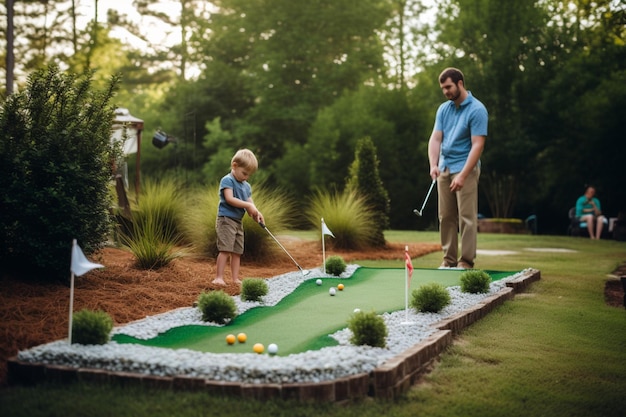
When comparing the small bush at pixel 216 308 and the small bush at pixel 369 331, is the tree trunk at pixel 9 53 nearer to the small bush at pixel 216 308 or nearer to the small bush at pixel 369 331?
the small bush at pixel 216 308

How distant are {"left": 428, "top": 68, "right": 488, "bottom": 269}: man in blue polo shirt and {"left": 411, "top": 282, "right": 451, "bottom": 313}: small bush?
7.55 feet

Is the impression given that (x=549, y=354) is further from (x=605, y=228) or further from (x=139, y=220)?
(x=605, y=228)

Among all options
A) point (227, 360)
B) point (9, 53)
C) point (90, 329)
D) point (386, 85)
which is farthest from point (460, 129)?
point (386, 85)

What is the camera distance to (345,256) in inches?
349

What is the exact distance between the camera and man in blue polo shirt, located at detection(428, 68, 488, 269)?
6.79m

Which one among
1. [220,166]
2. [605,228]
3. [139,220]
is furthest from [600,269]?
[220,166]

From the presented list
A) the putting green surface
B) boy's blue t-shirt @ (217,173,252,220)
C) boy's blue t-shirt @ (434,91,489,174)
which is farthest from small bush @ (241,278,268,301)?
boy's blue t-shirt @ (434,91,489,174)

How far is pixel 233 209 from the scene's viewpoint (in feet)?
20.1

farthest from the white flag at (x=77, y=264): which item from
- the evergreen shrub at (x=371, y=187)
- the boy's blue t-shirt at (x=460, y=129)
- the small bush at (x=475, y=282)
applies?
the evergreen shrub at (x=371, y=187)

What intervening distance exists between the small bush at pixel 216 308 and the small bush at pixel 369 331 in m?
1.12

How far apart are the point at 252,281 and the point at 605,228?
1490cm

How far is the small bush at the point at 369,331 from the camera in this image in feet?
11.2

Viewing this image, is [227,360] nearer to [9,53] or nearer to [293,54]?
[9,53]

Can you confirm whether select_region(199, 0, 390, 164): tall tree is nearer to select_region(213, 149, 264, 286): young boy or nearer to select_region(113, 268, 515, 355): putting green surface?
select_region(213, 149, 264, 286): young boy
